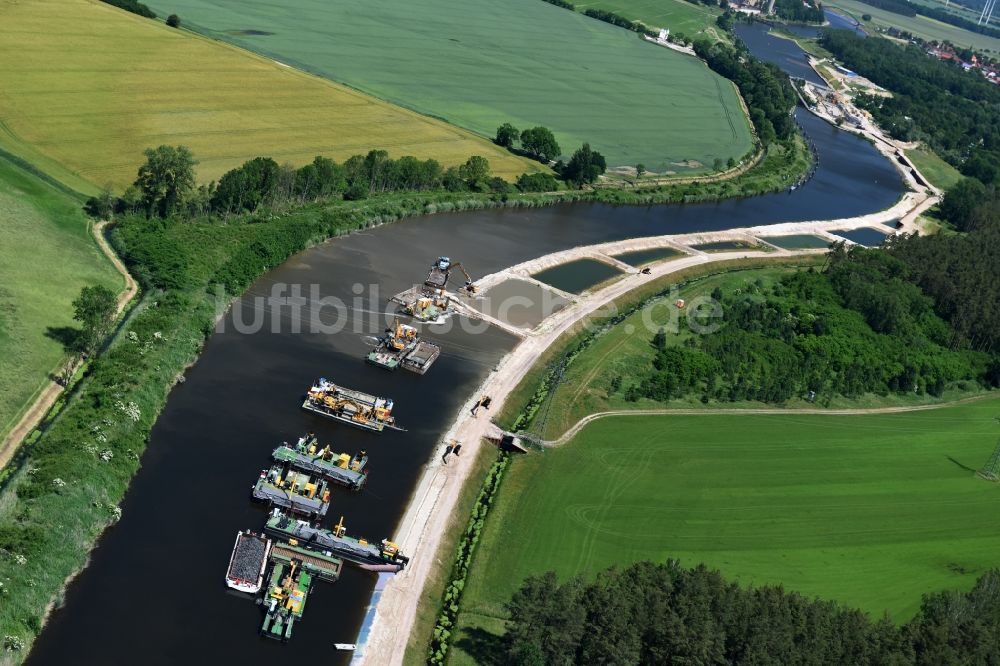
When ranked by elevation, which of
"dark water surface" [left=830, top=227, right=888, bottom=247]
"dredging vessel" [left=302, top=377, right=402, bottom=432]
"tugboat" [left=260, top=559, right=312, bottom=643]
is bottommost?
"tugboat" [left=260, top=559, right=312, bottom=643]

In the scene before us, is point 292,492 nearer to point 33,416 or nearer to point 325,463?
point 325,463

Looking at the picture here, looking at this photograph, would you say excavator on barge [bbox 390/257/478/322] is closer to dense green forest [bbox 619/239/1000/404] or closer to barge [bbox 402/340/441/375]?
barge [bbox 402/340/441/375]

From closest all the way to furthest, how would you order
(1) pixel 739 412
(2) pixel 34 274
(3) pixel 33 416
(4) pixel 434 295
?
1. (3) pixel 33 416
2. (2) pixel 34 274
3. (1) pixel 739 412
4. (4) pixel 434 295

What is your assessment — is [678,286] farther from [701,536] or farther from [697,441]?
[701,536]

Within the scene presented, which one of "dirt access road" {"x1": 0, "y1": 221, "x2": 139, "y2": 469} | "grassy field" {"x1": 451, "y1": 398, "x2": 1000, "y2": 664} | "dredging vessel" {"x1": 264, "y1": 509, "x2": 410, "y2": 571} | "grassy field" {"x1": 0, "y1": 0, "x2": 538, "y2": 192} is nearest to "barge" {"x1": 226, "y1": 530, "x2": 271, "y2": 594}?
"dredging vessel" {"x1": 264, "y1": 509, "x2": 410, "y2": 571}

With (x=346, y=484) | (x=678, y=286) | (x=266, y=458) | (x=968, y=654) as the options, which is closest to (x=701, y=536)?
(x=968, y=654)

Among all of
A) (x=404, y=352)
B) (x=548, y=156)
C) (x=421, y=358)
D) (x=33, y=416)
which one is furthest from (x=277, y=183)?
A: (x=548, y=156)
